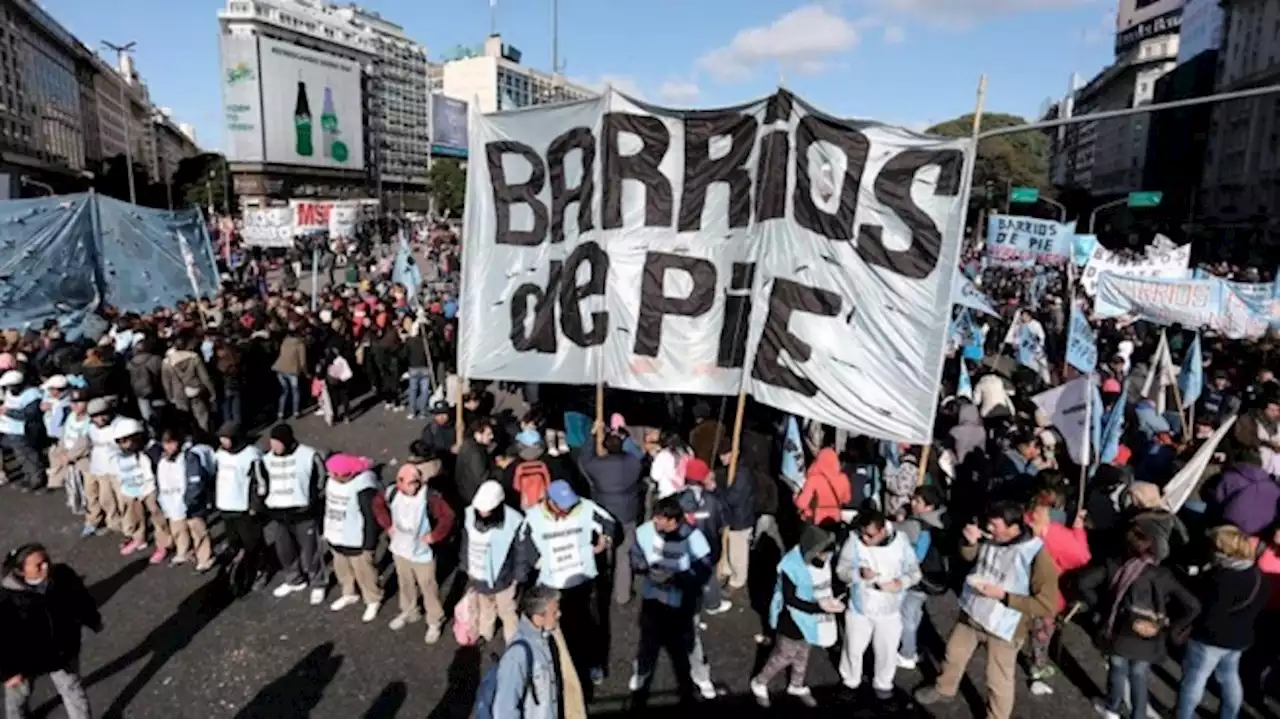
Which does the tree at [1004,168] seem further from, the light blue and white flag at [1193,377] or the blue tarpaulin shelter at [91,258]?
the blue tarpaulin shelter at [91,258]

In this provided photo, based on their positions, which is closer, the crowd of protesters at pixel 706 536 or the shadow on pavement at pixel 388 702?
the crowd of protesters at pixel 706 536

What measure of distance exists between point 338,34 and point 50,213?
393 feet

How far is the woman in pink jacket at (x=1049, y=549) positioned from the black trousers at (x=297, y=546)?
19.2ft

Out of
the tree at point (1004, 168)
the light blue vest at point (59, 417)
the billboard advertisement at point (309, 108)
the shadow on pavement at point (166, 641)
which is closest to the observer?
the shadow on pavement at point (166, 641)

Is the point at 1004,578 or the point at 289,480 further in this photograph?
the point at 289,480

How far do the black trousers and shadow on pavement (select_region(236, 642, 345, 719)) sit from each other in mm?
1044

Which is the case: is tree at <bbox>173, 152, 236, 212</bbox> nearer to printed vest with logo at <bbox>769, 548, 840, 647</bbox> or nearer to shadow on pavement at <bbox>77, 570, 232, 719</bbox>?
shadow on pavement at <bbox>77, 570, 232, 719</bbox>

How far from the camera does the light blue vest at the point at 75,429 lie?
27.0 feet

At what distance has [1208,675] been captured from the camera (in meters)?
4.91


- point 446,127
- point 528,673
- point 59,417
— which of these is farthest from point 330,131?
point 528,673

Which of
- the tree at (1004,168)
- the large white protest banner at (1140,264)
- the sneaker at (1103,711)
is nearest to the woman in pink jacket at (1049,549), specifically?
the sneaker at (1103,711)

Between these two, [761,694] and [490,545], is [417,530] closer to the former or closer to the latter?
[490,545]

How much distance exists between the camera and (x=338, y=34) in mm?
118250

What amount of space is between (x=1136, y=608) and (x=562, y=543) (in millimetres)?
3740
